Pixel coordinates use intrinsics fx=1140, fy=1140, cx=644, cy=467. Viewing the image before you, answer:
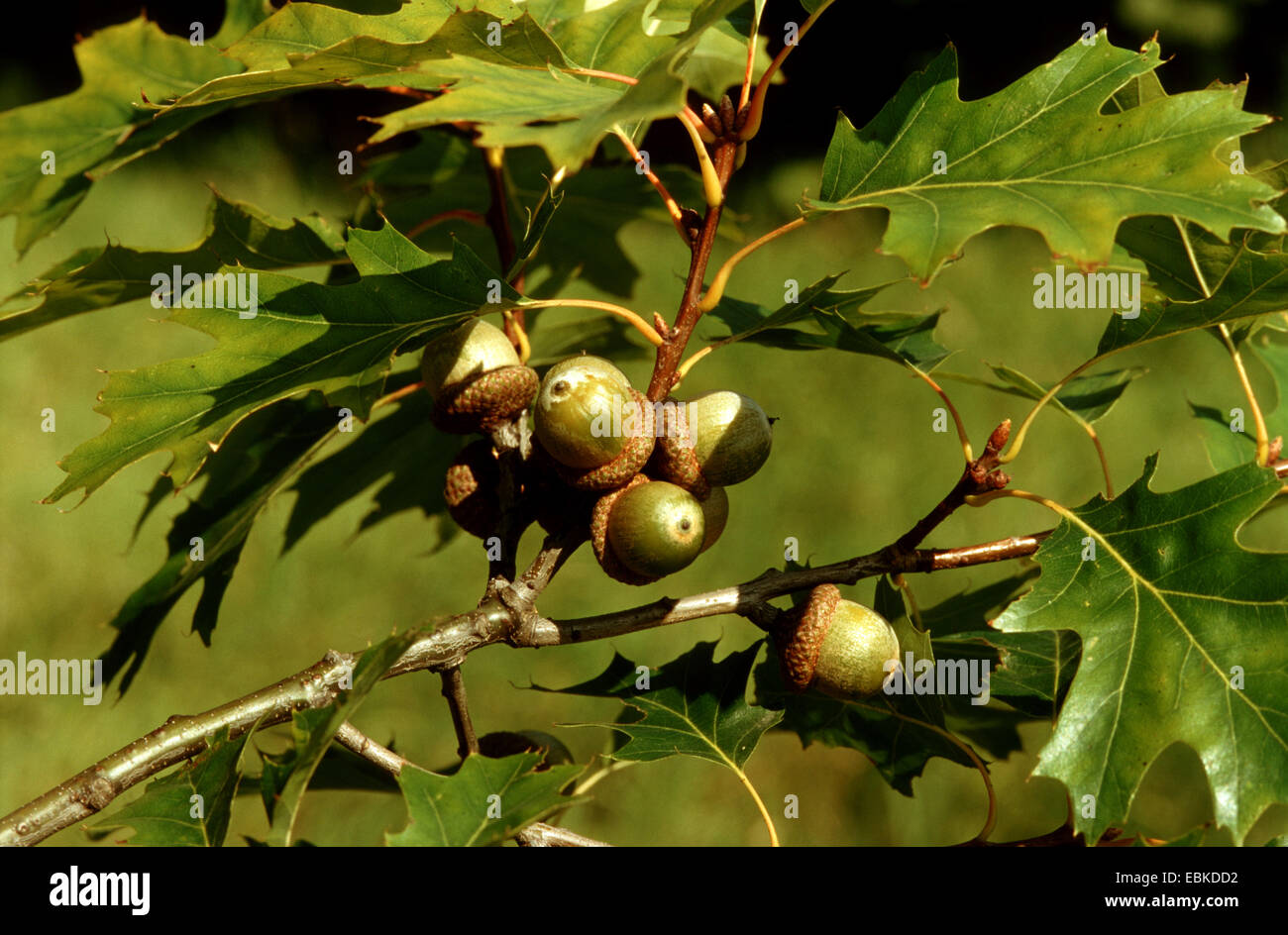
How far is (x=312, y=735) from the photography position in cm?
104

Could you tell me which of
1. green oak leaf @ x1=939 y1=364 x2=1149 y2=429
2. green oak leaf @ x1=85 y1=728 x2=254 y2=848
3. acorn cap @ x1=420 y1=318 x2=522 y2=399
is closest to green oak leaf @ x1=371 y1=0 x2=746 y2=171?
acorn cap @ x1=420 y1=318 x2=522 y2=399

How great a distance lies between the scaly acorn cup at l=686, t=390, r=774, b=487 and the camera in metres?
1.37

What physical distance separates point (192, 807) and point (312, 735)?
0.69ft

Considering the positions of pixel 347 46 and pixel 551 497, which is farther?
pixel 551 497

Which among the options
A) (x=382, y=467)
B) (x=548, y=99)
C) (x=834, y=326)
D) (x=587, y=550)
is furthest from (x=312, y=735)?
(x=587, y=550)

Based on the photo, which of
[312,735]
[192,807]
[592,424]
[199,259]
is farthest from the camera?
[199,259]

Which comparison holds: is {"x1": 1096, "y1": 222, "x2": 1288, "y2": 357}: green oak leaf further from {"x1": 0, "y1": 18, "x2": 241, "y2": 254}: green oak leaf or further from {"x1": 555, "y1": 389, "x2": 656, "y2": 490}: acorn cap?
{"x1": 0, "y1": 18, "x2": 241, "y2": 254}: green oak leaf

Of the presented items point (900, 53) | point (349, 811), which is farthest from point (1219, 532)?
point (900, 53)

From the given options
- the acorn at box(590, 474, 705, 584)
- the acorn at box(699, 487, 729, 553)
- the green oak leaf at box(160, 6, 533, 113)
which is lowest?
the acorn at box(590, 474, 705, 584)

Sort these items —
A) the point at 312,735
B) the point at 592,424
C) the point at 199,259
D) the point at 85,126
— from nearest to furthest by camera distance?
the point at 312,735 → the point at 592,424 → the point at 199,259 → the point at 85,126

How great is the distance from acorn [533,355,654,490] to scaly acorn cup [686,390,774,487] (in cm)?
7

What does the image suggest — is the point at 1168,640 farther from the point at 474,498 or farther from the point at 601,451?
the point at 474,498

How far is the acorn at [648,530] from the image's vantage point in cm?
129
